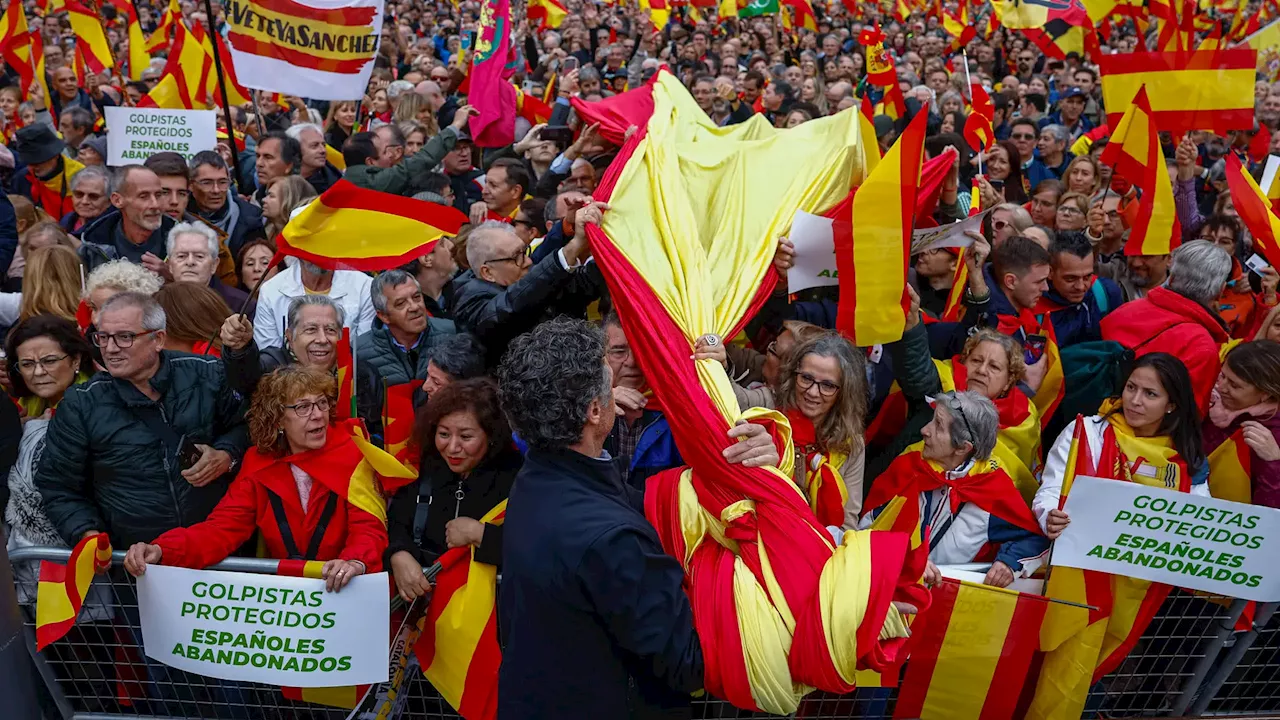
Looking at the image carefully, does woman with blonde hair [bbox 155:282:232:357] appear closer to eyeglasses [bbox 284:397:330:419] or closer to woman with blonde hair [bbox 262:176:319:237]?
eyeglasses [bbox 284:397:330:419]

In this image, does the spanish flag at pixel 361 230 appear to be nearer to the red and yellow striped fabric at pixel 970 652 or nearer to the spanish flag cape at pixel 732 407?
the spanish flag cape at pixel 732 407

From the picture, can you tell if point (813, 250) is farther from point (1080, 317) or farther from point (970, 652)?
point (1080, 317)

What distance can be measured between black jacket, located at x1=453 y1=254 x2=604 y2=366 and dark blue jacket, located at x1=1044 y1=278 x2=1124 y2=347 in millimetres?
2367

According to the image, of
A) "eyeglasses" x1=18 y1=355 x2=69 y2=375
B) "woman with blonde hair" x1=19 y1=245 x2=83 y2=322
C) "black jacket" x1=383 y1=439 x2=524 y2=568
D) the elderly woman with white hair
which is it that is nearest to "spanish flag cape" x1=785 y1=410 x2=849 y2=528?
the elderly woman with white hair

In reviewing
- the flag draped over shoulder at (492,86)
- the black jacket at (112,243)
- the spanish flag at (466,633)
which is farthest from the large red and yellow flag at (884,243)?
the flag draped over shoulder at (492,86)

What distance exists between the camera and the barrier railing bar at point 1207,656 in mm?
3707

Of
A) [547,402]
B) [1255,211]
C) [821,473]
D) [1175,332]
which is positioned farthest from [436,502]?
[1255,211]

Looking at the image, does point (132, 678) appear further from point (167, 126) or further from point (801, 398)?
point (167, 126)

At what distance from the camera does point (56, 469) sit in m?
3.66

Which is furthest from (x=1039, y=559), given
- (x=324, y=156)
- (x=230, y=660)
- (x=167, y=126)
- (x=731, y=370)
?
(x=167, y=126)

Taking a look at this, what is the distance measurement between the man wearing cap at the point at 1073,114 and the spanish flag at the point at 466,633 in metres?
9.31

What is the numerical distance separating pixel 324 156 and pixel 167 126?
108cm

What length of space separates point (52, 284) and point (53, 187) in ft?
13.0

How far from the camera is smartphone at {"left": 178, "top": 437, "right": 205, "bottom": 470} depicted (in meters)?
3.79
